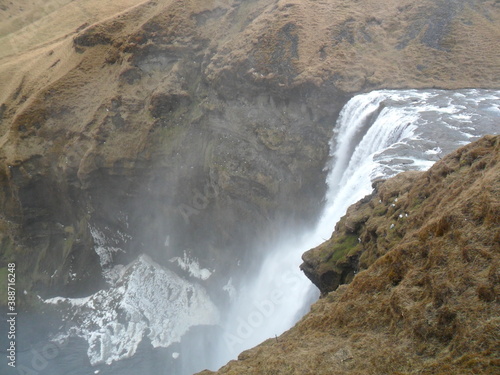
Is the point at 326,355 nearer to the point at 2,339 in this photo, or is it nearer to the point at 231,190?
the point at 231,190

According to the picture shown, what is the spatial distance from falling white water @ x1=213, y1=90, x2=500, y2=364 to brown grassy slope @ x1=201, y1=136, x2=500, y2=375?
9402mm

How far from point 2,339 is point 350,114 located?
31.6 m

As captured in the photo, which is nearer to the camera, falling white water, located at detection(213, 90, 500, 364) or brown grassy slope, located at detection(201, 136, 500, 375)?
brown grassy slope, located at detection(201, 136, 500, 375)

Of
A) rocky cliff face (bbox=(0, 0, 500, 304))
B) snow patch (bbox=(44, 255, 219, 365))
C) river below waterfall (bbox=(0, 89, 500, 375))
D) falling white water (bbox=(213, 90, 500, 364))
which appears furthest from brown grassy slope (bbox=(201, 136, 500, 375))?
snow patch (bbox=(44, 255, 219, 365))

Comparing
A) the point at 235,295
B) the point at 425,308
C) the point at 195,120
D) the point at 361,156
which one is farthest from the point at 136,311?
the point at 425,308

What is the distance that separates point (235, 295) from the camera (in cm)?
3503

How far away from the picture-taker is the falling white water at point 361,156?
21.0 meters

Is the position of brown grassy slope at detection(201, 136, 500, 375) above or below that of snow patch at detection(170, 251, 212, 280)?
above

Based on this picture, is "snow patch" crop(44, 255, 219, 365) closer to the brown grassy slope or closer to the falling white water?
the falling white water

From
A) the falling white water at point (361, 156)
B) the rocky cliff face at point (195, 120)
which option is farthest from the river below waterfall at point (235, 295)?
the rocky cliff face at point (195, 120)

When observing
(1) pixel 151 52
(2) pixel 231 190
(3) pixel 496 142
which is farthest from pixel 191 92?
(3) pixel 496 142

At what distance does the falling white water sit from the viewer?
2097cm

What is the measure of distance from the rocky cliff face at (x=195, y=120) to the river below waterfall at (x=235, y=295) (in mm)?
2165

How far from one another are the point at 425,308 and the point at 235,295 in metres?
28.1
